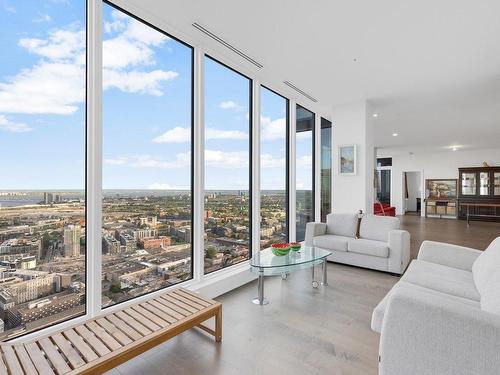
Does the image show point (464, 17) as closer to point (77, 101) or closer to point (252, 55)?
point (252, 55)

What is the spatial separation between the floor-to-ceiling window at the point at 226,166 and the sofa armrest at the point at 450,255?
2239 mm

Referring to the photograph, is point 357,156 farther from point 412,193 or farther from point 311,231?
point 412,193

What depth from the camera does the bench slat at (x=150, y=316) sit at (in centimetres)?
192

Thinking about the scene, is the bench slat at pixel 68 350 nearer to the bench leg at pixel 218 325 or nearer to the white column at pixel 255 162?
the bench leg at pixel 218 325

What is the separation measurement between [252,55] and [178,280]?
2.83m

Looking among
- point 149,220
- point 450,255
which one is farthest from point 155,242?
point 450,255

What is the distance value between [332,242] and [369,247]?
55cm

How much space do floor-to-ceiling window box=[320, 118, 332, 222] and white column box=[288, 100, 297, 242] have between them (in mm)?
1186

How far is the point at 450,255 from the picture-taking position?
276 cm

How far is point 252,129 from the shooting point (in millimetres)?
4047

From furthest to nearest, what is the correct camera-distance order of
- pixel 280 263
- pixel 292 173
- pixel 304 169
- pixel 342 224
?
1. pixel 304 169
2. pixel 292 173
3. pixel 342 224
4. pixel 280 263

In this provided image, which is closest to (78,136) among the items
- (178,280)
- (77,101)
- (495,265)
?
(77,101)

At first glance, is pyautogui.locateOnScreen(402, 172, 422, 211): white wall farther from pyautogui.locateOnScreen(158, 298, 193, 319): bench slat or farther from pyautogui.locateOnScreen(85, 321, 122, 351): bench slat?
pyautogui.locateOnScreen(85, 321, 122, 351): bench slat

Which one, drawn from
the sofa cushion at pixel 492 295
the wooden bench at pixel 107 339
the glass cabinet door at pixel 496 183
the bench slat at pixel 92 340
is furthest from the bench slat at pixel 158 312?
the glass cabinet door at pixel 496 183
